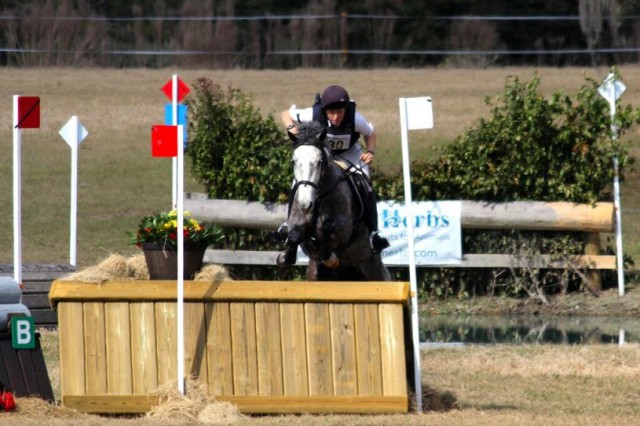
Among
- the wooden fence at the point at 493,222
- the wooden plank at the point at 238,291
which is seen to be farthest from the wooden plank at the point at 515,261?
the wooden plank at the point at 238,291

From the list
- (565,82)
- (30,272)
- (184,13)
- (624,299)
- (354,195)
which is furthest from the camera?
(184,13)

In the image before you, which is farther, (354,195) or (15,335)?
(354,195)

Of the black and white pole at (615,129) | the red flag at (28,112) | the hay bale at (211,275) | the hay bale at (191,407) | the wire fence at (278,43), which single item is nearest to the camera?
the hay bale at (191,407)

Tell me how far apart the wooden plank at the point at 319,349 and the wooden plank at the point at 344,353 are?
3 centimetres

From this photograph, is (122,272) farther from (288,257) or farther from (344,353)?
(344,353)

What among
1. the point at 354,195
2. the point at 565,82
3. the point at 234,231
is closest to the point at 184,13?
the point at 565,82

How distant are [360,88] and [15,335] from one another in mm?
20864

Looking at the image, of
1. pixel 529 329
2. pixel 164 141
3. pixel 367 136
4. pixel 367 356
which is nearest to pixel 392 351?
pixel 367 356

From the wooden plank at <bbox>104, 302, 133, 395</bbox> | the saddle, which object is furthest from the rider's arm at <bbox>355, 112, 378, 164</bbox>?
the wooden plank at <bbox>104, 302, 133, 395</bbox>

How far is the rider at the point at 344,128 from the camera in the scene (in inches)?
351

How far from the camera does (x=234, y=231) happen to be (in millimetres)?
14234

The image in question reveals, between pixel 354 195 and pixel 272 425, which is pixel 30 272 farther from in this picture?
pixel 272 425

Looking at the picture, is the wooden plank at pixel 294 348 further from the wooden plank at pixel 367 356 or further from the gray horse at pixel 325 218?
the gray horse at pixel 325 218

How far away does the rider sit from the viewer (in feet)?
29.2
